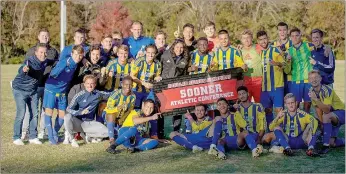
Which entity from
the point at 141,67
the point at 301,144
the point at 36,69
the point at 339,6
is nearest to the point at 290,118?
the point at 301,144

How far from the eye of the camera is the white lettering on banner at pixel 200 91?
780 centimetres

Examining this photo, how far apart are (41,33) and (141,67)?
172 cm

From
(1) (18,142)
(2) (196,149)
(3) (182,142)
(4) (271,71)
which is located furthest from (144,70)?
(1) (18,142)

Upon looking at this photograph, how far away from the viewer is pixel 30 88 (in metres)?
7.43

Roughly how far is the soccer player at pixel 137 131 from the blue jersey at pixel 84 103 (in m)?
0.68

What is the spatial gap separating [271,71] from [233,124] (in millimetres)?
1499

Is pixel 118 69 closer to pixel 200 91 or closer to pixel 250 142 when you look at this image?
pixel 200 91

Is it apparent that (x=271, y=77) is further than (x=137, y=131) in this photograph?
Yes

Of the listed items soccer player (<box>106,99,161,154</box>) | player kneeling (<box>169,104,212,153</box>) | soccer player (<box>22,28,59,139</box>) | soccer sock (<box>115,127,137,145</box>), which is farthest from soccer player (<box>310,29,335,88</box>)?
soccer player (<box>22,28,59,139</box>)

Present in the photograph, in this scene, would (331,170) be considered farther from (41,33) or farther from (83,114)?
(41,33)

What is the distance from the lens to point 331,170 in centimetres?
584

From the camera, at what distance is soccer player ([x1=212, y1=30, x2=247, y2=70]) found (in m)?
7.90

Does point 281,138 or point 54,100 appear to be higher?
point 54,100

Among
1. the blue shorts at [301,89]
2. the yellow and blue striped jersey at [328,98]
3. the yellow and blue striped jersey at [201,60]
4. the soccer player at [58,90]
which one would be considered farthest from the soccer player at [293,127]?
the soccer player at [58,90]
